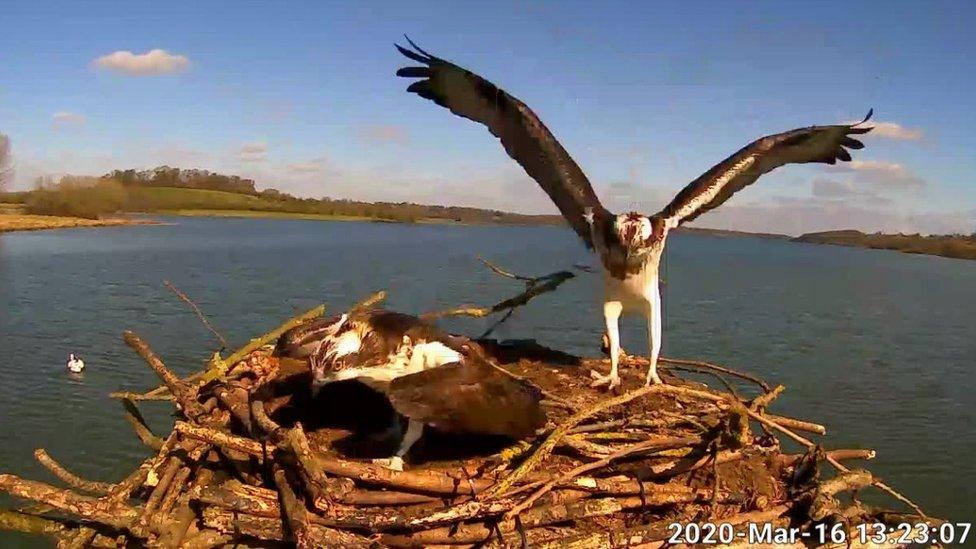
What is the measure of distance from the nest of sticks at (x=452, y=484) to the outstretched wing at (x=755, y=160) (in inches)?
65.1

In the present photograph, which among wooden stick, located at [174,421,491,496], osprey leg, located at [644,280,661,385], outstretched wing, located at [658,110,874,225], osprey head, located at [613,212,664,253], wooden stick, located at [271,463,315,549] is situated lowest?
wooden stick, located at [271,463,315,549]

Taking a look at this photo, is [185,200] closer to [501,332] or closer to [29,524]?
[501,332]

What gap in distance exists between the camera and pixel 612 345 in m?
6.05

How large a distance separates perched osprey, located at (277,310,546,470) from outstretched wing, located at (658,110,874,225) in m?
2.29

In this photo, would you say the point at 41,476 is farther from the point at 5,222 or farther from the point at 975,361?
the point at 5,222

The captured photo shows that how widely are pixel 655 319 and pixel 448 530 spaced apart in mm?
2691

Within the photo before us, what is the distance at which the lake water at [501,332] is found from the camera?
1204 cm

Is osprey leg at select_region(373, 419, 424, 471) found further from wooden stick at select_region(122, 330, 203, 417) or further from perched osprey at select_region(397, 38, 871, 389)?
perched osprey at select_region(397, 38, 871, 389)

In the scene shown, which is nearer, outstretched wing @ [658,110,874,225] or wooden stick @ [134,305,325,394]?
wooden stick @ [134,305,325,394]

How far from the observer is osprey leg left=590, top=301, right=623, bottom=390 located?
19.5 feet

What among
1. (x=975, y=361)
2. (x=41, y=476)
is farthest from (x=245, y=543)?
(x=975, y=361)

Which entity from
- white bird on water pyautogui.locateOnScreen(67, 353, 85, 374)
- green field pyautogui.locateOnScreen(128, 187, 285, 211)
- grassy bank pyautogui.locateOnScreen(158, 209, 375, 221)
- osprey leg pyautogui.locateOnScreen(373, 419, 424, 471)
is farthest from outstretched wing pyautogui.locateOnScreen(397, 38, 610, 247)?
grassy bank pyautogui.locateOnScreen(158, 209, 375, 221)

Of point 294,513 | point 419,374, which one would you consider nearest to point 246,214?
point 419,374

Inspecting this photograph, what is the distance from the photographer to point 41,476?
33.2 ft
